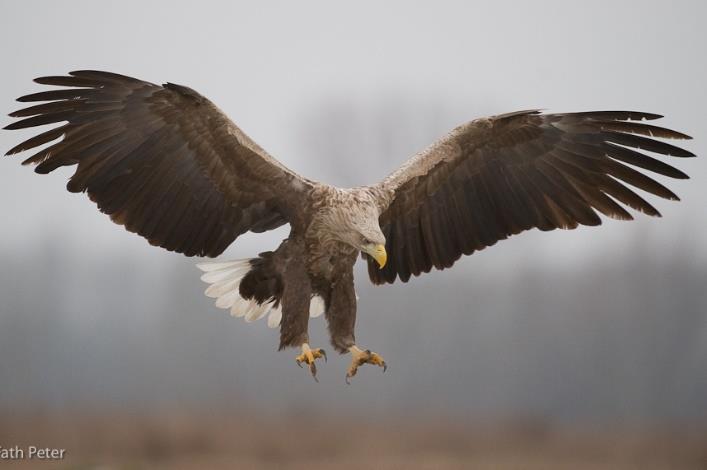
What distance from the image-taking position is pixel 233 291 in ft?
21.2

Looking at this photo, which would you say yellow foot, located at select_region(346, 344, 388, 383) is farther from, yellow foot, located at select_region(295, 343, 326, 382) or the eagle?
yellow foot, located at select_region(295, 343, 326, 382)

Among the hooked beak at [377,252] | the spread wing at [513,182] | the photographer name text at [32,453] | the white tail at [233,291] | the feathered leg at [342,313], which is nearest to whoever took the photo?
the hooked beak at [377,252]

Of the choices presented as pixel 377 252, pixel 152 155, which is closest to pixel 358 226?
pixel 377 252

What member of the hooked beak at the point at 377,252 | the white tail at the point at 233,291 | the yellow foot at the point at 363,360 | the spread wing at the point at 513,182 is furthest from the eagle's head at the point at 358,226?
the white tail at the point at 233,291

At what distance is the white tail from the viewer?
6391 millimetres

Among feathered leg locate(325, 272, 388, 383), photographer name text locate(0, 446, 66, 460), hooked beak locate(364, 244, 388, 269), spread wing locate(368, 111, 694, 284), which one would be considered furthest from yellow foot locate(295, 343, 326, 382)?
photographer name text locate(0, 446, 66, 460)

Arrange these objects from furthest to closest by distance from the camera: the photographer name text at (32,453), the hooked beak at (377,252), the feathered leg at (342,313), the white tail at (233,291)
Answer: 1. the photographer name text at (32,453)
2. the white tail at (233,291)
3. the feathered leg at (342,313)
4. the hooked beak at (377,252)

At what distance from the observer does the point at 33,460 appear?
35.1 feet

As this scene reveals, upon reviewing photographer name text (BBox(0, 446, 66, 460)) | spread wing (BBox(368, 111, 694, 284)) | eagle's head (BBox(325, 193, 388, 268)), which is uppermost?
spread wing (BBox(368, 111, 694, 284))

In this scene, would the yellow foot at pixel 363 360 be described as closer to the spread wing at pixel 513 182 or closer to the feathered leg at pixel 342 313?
the feathered leg at pixel 342 313

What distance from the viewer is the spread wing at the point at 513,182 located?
19.4ft

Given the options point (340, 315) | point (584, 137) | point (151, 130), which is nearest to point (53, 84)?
point (151, 130)

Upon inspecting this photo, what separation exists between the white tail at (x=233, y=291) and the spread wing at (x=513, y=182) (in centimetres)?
84

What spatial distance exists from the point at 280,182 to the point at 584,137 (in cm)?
207
